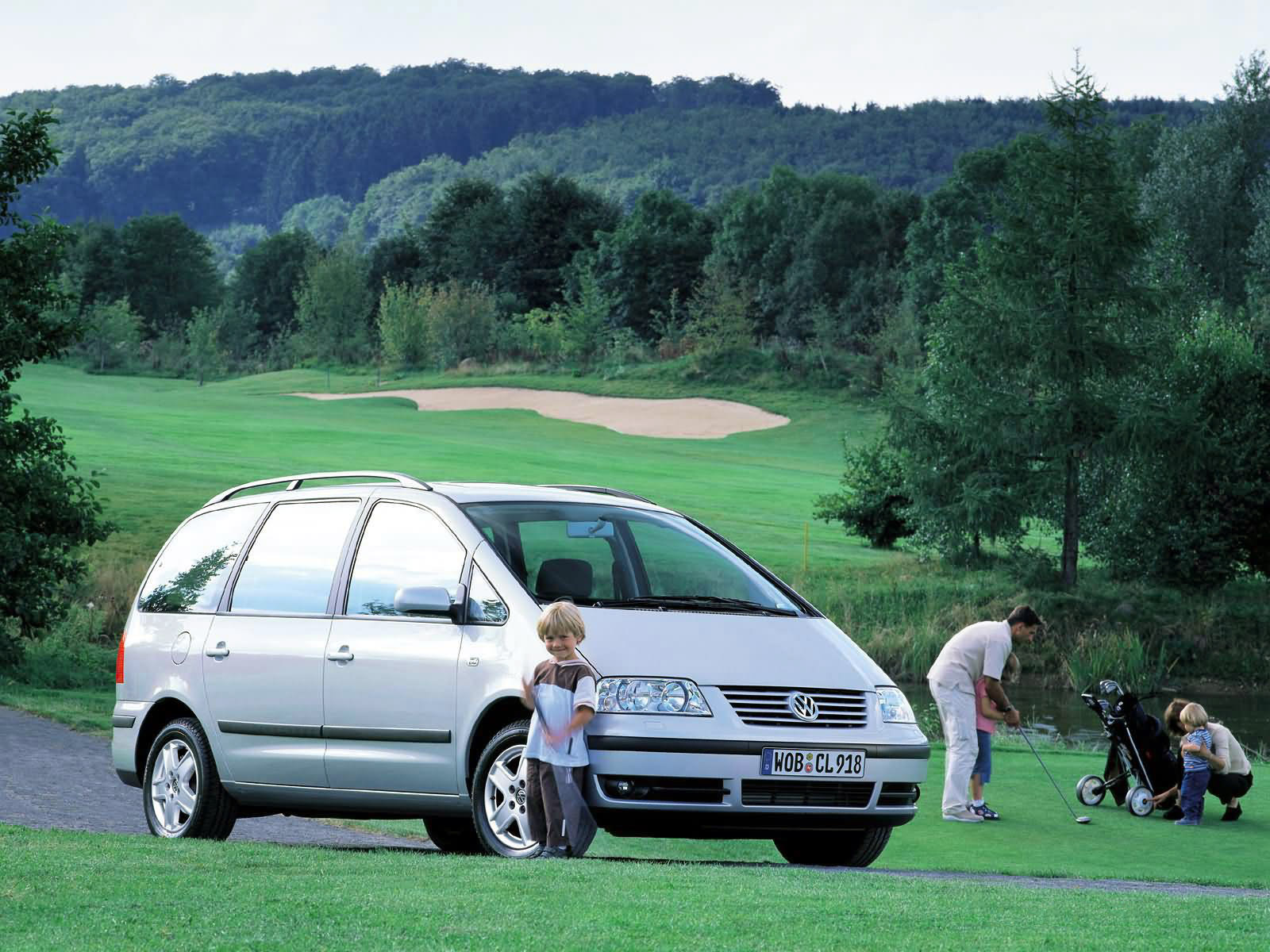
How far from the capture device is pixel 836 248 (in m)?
113

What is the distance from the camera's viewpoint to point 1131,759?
1494 centimetres

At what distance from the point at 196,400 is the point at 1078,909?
7402cm

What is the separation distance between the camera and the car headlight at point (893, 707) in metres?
9.12

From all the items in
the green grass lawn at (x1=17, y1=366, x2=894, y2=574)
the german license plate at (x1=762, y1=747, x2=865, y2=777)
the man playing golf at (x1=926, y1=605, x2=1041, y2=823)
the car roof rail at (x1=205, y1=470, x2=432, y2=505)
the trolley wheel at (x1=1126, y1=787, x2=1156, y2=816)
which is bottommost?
the green grass lawn at (x1=17, y1=366, x2=894, y2=574)

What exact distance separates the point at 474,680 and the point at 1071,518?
32.9m

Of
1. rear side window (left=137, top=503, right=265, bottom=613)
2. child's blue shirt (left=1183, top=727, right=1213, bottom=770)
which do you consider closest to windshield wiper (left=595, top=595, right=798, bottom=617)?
rear side window (left=137, top=503, right=265, bottom=613)

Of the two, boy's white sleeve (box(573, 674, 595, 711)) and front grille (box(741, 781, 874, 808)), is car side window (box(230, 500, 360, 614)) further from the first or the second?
front grille (box(741, 781, 874, 808))

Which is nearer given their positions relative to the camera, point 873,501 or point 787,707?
point 787,707

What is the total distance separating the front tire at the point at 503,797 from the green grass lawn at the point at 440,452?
24335 millimetres

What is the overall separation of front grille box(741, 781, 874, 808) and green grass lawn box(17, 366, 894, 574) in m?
25.1

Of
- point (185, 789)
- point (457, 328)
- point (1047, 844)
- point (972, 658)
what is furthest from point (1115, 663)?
point (457, 328)

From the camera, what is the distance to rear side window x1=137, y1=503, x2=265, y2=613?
35.6ft

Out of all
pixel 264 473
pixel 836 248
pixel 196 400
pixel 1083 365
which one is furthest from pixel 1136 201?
pixel 836 248

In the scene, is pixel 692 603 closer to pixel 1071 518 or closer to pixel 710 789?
pixel 710 789
